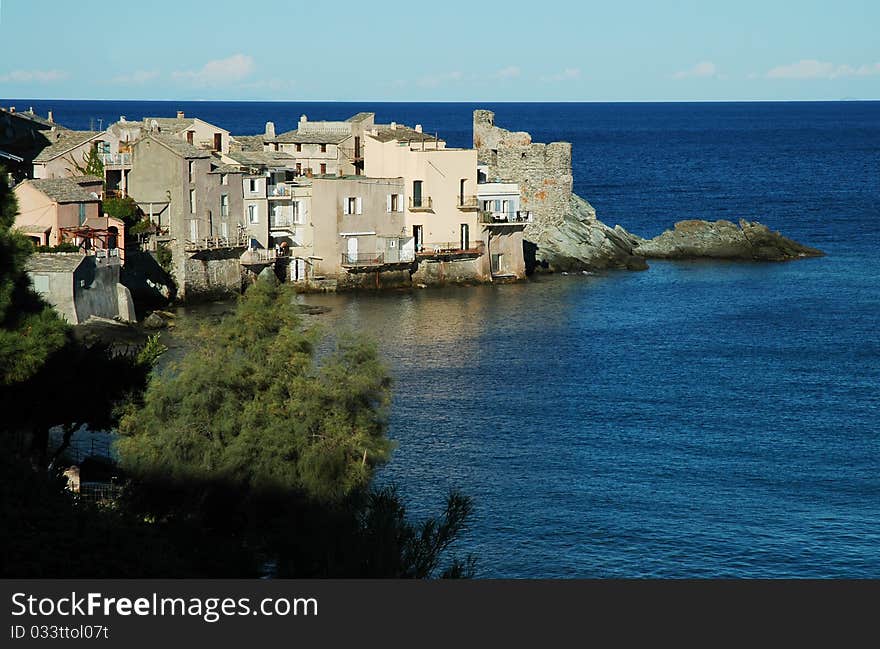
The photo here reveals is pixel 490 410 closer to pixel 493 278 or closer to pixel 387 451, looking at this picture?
pixel 387 451

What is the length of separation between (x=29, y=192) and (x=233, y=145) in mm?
13943

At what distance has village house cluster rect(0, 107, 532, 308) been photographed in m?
58.6

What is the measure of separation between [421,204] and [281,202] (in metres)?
6.41

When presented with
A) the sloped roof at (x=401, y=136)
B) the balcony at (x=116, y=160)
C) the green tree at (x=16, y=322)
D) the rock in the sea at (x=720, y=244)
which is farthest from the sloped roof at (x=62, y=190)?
the rock in the sea at (x=720, y=244)

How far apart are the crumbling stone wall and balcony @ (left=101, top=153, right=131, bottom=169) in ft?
62.2

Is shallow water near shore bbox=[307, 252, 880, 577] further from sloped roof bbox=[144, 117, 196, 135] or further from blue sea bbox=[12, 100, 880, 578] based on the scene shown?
sloped roof bbox=[144, 117, 196, 135]

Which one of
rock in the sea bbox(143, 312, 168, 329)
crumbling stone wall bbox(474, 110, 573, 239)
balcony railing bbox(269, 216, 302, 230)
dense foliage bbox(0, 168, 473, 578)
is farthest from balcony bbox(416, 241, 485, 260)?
dense foliage bbox(0, 168, 473, 578)

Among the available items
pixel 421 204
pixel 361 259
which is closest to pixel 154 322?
pixel 361 259

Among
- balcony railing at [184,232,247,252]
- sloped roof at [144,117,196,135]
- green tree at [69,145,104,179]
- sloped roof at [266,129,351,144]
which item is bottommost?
balcony railing at [184,232,247,252]

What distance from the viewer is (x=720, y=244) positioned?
250 feet

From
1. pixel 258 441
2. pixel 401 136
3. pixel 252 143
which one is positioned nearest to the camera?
pixel 258 441

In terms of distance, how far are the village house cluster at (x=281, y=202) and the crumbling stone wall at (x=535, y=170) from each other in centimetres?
280

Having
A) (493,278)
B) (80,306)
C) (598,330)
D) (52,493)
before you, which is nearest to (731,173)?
(493,278)

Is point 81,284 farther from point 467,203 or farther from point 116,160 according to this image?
point 467,203
